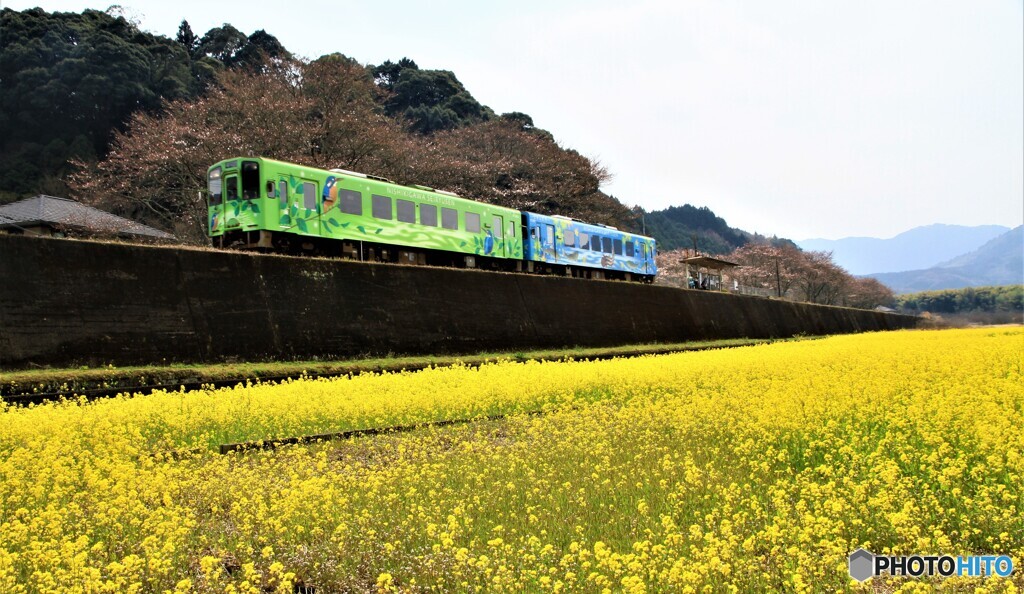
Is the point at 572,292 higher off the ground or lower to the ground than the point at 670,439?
higher

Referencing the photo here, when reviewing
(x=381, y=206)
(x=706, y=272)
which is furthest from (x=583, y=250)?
(x=381, y=206)

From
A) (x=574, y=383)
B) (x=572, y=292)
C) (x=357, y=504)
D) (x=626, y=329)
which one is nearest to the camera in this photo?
(x=357, y=504)

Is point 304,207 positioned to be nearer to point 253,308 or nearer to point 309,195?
point 309,195

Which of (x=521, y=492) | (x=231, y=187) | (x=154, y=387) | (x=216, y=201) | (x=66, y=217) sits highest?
(x=66, y=217)

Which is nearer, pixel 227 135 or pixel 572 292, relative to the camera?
pixel 572 292

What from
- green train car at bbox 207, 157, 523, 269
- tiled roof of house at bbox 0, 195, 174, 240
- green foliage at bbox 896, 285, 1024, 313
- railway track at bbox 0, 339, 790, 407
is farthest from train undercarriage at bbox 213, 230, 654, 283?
green foliage at bbox 896, 285, 1024, 313

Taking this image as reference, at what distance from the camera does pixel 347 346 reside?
43.2ft

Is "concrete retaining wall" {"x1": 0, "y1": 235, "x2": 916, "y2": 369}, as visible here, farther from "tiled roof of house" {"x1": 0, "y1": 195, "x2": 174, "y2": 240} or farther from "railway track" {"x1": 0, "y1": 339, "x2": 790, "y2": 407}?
"tiled roof of house" {"x1": 0, "y1": 195, "x2": 174, "y2": 240}

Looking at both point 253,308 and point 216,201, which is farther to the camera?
point 216,201

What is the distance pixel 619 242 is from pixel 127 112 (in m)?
21.4

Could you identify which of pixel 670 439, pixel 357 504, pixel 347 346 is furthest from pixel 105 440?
pixel 347 346

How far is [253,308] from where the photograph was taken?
11867 mm

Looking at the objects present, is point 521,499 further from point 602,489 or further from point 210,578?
point 210,578

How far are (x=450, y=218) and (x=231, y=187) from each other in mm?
5622
